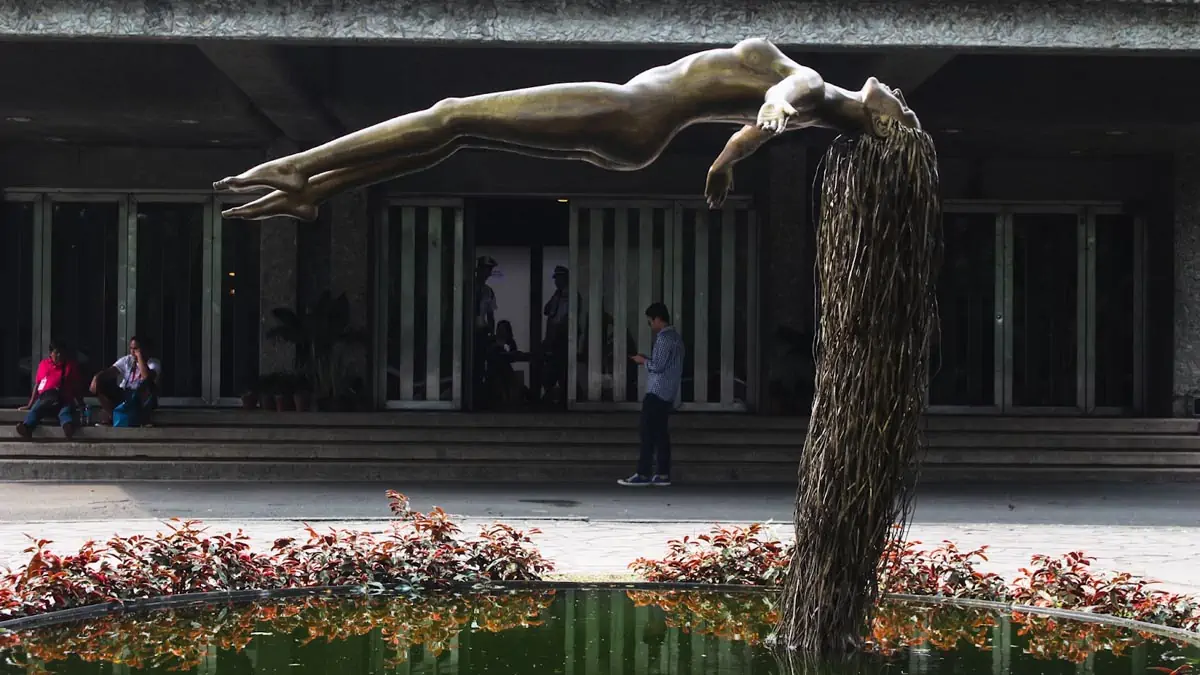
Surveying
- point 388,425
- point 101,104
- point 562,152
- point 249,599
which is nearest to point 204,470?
point 388,425

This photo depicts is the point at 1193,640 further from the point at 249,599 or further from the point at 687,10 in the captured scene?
the point at 687,10

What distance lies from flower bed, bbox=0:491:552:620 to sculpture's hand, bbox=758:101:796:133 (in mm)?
3786

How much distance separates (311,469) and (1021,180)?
985 centimetres

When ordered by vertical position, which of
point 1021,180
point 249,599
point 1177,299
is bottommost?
point 249,599

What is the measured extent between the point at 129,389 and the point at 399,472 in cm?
355

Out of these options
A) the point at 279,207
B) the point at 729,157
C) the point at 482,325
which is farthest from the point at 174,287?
the point at 729,157

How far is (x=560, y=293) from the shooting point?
20.3 metres

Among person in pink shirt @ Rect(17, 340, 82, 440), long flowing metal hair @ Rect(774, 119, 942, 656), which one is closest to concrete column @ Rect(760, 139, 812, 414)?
person in pink shirt @ Rect(17, 340, 82, 440)

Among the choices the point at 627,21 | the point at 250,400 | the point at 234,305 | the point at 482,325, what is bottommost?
the point at 250,400

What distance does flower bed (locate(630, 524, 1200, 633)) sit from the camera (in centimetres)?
750

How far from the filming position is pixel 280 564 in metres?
8.27

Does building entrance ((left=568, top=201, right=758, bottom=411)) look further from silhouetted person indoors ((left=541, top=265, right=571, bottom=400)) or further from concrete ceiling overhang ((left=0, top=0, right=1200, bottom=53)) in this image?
concrete ceiling overhang ((left=0, top=0, right=1200, bottom=53))

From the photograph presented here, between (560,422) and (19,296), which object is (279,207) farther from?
(19,296)

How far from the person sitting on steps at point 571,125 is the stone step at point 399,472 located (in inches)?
381
